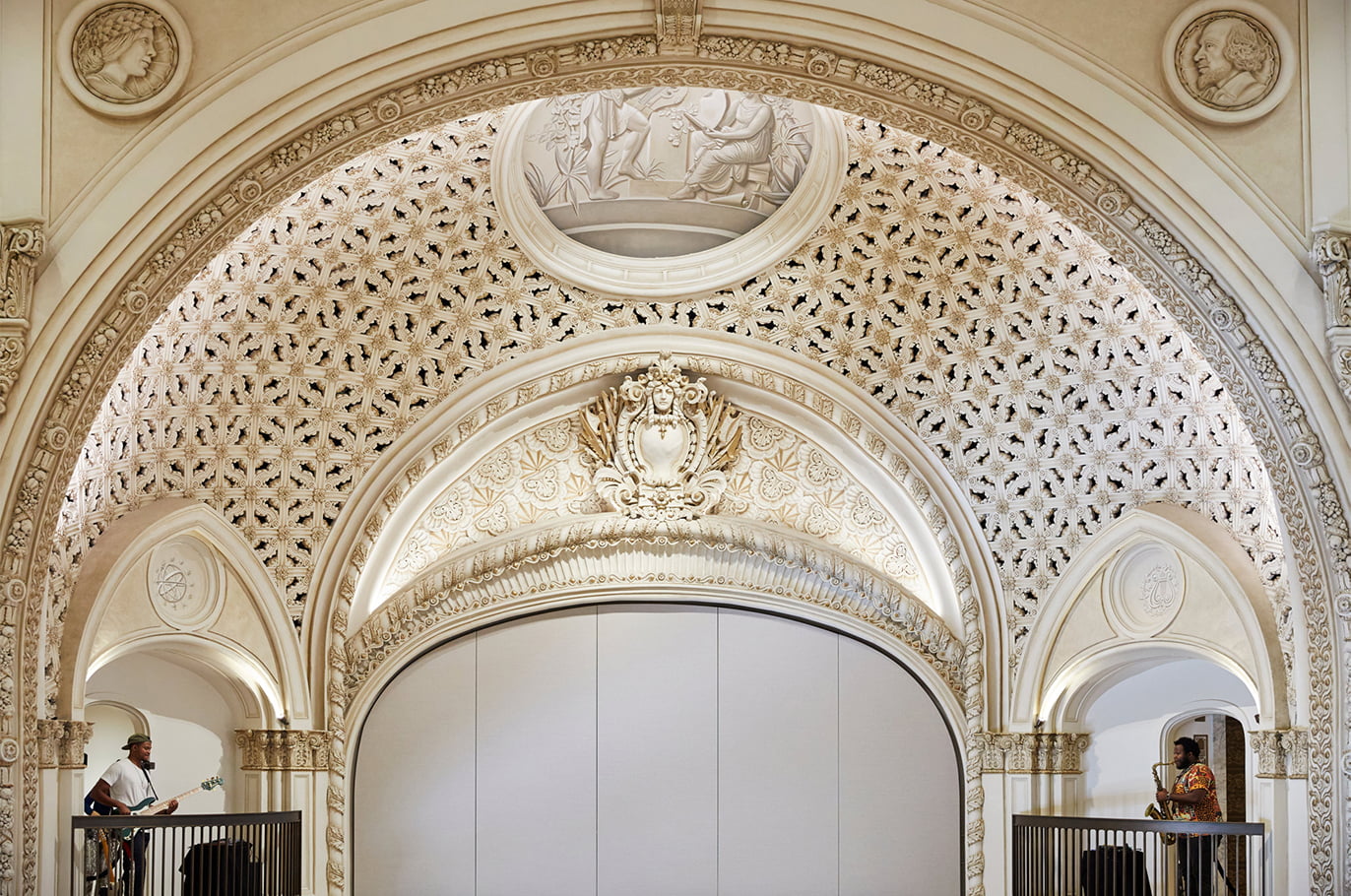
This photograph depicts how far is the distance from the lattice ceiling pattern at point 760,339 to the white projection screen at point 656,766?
1401 millimetres

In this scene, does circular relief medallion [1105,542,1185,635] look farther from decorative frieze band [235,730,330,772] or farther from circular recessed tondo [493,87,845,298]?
decorative frieze band [235,730,330,772]

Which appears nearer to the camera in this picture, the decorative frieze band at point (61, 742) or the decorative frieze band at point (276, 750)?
the decorative frieze band at point (61, 742)

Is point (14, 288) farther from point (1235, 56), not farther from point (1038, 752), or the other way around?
point (1038, 752)

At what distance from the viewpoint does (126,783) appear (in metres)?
9.81

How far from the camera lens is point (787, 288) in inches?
438

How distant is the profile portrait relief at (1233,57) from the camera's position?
25.7 feet

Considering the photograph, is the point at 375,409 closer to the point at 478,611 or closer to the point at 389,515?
the point at 389,515

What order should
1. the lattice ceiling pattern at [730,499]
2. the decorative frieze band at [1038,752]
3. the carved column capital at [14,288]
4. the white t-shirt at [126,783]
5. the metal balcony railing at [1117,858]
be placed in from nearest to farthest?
the carved column capital at [14,288], the metal balcony railing at [1117,858], the white t-shirt at [126,783], the decorative frieze band at [1038,752], the lattice ceiling pattern at [730,499]

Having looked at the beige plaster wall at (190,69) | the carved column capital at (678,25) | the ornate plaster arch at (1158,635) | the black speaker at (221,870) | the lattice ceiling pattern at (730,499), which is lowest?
the black speaker at (221,870)

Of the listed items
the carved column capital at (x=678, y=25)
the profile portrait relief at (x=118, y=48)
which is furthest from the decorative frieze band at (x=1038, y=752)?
the profile portrait relief at (x=118, y=48)

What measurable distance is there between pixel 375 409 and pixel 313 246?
1.37 meters

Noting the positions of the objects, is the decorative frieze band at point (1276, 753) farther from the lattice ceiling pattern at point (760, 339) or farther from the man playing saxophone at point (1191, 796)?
the lattice ceiling pattern at point (760, 339)

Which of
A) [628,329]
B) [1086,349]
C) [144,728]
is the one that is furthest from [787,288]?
[144,728]

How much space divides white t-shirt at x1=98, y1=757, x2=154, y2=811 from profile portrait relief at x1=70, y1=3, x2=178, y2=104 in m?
4.26
